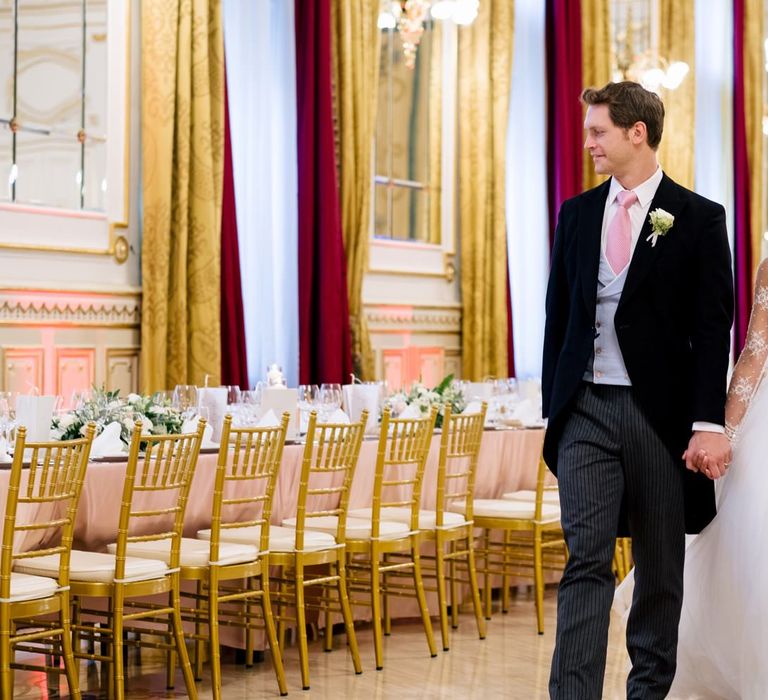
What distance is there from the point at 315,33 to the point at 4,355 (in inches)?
115

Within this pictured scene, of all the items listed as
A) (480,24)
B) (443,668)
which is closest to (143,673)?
(443,668)

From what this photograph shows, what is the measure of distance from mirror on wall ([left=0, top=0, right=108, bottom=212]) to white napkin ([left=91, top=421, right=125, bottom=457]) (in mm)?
2475

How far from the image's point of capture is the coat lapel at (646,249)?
2954 millimetres

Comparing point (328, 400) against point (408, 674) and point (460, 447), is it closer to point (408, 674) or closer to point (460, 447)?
point (460, 447)

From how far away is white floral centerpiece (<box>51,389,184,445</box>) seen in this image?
4.47m

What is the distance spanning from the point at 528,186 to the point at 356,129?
2183 millimetres

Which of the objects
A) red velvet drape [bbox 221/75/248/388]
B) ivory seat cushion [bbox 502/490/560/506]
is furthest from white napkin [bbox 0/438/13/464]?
red velvet drape [bbox 221/75/248/388]

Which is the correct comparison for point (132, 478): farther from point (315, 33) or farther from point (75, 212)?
point (315, 33)

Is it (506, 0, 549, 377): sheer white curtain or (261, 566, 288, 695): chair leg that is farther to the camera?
(506, 0, 549, 377): sheer white curtain

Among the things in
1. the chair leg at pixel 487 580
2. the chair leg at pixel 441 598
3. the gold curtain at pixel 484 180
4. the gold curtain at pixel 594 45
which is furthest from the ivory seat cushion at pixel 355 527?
the gold curtain at pixel 594 45

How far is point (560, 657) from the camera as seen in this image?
9.51 ft

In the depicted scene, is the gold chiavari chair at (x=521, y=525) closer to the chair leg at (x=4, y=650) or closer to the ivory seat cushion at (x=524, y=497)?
the ivory seat cushion at (x=524, y=497)

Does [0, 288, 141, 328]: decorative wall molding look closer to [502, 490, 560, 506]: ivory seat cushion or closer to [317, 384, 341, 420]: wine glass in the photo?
[317, 384, 341, 420]: wine glass

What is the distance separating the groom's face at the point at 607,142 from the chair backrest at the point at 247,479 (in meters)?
1.62
